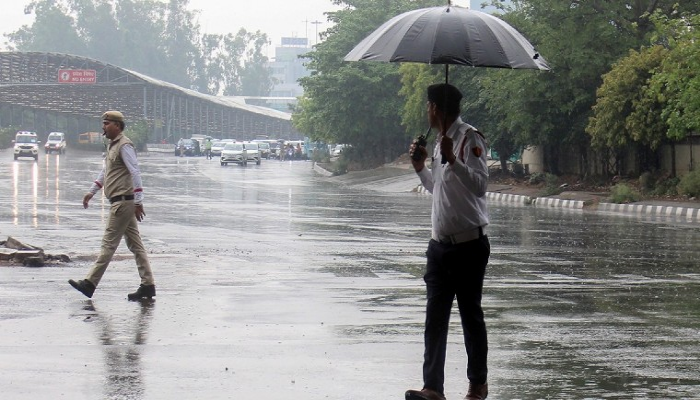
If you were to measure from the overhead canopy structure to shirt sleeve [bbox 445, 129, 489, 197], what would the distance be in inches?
3977

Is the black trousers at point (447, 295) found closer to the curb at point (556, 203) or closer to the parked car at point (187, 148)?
the curb at point (556, 203)

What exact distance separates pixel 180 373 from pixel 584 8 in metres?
34.7

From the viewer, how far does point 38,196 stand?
32.9m

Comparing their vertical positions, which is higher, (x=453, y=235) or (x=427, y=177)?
(x=427, y=177)

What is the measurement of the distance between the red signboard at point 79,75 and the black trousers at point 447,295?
101 meters

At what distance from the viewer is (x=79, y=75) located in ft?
346

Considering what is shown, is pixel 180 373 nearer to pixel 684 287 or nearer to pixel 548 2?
pixel 684 287

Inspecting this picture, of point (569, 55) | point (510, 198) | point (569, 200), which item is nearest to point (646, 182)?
point (569, 200)

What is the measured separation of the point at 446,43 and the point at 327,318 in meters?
3.52

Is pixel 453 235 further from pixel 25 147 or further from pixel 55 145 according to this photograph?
pixel 55 145

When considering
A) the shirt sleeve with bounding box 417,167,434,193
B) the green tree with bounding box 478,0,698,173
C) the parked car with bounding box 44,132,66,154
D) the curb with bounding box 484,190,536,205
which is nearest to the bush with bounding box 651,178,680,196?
the curb with bounding box 484,190,536,205

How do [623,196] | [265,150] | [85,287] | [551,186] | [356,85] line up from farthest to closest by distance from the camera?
1. [265,150]
2. [356,85]
3. [551,186]
4. [623,196]
5. [85,287]

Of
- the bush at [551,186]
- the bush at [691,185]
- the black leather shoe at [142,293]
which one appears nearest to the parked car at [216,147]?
the bush at [551,186]

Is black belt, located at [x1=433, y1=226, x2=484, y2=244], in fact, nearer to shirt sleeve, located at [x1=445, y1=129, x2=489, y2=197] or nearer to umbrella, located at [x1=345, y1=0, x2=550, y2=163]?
shirt sleeve, located at [x1=445, y1=129, x2=489, y2=197]
